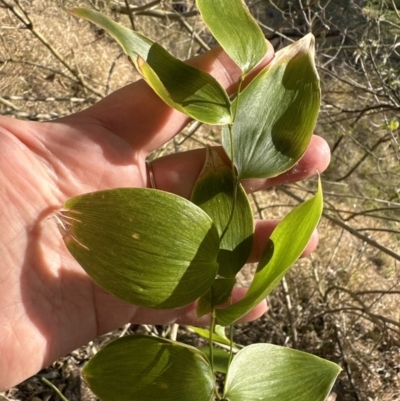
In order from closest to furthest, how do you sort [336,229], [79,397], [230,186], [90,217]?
[90,217]
[230,186]
[79,397]
[336,229]

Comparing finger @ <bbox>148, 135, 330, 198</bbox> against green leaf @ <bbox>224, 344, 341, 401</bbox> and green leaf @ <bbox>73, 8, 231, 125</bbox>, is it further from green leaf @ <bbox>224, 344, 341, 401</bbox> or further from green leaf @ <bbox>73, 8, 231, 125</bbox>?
green leaf @ <bbox>224, 344, 341, 401</bbox>

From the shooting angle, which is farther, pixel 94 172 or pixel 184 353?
pixel 94 172

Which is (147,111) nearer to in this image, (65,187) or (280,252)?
(65,187)

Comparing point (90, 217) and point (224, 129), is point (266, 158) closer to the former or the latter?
point (224, 129)

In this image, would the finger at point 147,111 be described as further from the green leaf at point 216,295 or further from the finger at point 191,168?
the green leaf at point 216,295

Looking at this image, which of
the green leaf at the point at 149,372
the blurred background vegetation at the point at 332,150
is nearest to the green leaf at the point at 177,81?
the green leaf at the point at 149,372

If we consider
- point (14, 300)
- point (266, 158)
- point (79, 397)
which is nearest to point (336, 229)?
point (79, 397)
